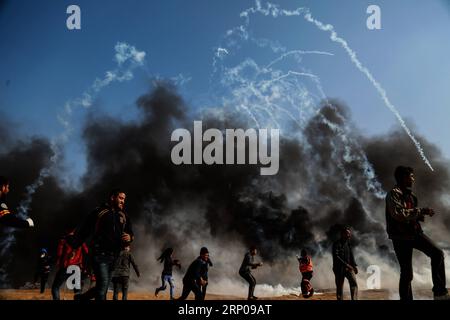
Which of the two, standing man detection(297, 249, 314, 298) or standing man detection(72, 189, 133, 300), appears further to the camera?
standing man detection(297, 249, 314, 298)

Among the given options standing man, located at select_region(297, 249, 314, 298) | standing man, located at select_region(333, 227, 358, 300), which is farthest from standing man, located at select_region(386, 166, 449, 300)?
standing man, located at select_region(297, 249, 314, 298)

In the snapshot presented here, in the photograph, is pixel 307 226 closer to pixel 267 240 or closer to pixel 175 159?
pixel 267 240

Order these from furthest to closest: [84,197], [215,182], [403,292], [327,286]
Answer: [215,182] < [84,197] < [327,286] < [403,292]

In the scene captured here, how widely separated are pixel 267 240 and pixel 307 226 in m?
2.90

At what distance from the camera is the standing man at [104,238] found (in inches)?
294

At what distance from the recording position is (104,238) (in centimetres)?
758

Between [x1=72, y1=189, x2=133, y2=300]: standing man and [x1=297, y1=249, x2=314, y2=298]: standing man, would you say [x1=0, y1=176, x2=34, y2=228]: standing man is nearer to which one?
[x1=72, y1=189, x2=133, y2=300]: standing man

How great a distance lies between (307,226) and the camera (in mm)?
34438

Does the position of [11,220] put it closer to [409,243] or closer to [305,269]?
[409,243]

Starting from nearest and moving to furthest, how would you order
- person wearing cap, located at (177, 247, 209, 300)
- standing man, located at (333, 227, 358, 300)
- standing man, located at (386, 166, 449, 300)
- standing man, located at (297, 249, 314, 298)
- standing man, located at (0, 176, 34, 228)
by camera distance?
standing man, located at (0, 176, 34, 228), standing man, located at (386, 166, 449, 300), person wearing cap, located at (177, 247, 209, 300), standing man, located at (333, 227, 358, 300), standing man, located at (297, 249, 314, 298)

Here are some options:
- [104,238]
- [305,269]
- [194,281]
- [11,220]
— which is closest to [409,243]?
[104,238]

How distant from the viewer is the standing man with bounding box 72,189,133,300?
7.48 meters

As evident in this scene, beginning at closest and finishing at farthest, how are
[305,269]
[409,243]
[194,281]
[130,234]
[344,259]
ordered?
[409,243] → [130,234] → [194,281] → [344,259] → [305,269]
